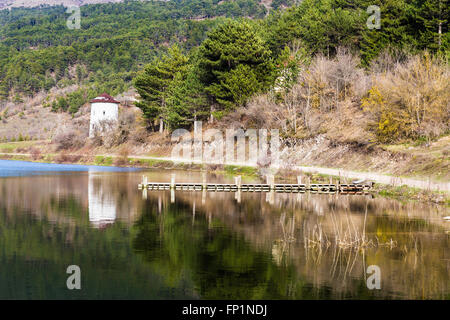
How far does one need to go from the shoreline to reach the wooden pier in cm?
154

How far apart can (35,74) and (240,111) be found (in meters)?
116

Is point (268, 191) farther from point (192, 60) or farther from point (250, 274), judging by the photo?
point (192, 60)

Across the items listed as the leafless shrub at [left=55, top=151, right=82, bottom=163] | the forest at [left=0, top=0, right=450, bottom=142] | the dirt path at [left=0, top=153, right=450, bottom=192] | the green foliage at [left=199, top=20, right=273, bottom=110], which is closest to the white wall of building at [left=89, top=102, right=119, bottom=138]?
the forest at [left=0, top=0, right=450, bottom=142]

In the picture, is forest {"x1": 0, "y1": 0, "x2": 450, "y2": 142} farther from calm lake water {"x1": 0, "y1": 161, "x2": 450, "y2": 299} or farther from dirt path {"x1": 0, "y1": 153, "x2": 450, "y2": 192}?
calm lake water {"x1": 0, "y1": 161, "x2": 450, "y2": 299}

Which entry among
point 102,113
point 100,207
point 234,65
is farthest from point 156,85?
point 100,207

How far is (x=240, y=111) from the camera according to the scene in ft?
216

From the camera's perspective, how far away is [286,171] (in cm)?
5106

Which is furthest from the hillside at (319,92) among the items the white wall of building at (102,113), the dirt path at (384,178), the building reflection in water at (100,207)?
the building reflection in water at (100,207)

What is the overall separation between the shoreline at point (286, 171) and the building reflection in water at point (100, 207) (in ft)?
51.8

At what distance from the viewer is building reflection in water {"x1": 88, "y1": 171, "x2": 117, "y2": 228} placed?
95.6ft

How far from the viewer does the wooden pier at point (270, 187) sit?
39.8 metres

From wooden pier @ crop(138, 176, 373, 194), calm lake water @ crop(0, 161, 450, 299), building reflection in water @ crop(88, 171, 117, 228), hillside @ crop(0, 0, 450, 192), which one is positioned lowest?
calm lake water @ crop(0, 161, 450, 299)

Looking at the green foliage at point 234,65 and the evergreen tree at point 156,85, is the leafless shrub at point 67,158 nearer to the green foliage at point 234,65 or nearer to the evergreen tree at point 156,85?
the evergreen tree at point 156,85

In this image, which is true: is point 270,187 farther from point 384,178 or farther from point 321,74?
point 321,74
